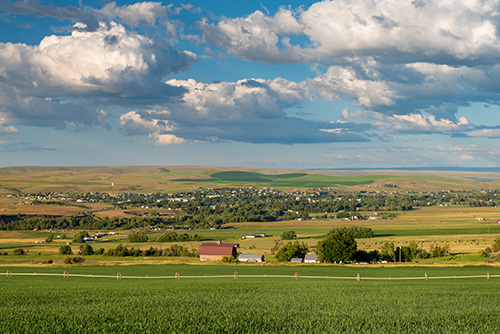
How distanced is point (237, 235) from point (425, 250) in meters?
59.1

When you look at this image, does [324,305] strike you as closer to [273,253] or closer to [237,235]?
[273,253]

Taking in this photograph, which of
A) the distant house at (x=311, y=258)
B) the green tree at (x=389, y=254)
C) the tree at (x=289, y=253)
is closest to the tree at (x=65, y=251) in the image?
the tree at (x=289, y=253)

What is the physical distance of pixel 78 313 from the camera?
631 inches

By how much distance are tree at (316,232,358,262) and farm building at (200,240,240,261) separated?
657 inches

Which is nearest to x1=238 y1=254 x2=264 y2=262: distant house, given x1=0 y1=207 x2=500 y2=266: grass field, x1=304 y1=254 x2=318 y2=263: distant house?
x1=0 y1=207 x2=500 y2=266: grass field

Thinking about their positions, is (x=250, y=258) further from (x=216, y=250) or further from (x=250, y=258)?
(x=216, y=250)

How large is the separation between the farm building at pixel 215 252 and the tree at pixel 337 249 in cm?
1668

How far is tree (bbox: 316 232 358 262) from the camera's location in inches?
3150

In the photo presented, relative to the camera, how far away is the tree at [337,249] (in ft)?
262

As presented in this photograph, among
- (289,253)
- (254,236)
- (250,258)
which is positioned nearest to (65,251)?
(250,258)

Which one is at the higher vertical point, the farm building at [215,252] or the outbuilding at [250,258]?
the farm building at [215,252]

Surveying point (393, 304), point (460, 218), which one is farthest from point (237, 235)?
point (393, 304)

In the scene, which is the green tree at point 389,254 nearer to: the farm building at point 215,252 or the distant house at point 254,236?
the farm building at point 215,252

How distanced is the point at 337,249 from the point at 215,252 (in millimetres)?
22613
